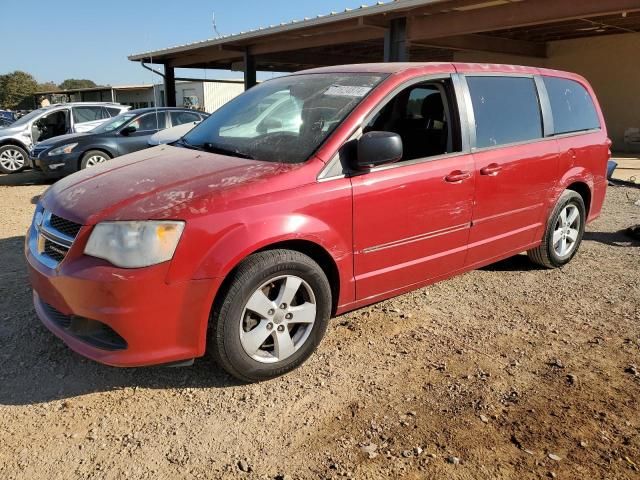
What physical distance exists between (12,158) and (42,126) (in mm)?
1122

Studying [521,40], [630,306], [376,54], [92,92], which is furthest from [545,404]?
[92,92]

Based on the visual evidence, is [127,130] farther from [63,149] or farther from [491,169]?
[491,169]

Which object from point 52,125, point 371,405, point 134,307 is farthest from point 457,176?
point 52,125

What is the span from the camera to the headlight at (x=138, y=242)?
2537 millimetres

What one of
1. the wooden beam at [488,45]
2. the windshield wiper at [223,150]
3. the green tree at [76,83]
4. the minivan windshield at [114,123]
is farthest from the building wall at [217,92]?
the green tree at [76,83]

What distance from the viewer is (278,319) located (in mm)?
2938

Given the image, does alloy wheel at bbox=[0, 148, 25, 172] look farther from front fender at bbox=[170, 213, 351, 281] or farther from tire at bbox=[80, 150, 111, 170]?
front fender at bbox=[170, 213, 351, 281]

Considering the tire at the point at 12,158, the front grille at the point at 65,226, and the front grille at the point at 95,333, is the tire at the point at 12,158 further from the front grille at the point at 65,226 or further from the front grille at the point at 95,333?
the front grille at the point at 95,333

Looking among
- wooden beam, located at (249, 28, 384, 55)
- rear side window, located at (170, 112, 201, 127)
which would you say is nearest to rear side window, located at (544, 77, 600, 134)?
rear side window, located at (170, 112, 201, 127)

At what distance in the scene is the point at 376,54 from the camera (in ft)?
68.4

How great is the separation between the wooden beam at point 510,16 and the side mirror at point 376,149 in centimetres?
909

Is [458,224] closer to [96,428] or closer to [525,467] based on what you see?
[525,467]

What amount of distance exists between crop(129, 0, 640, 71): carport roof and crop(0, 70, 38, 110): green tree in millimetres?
53374

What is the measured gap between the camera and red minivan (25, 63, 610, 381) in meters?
2.60
